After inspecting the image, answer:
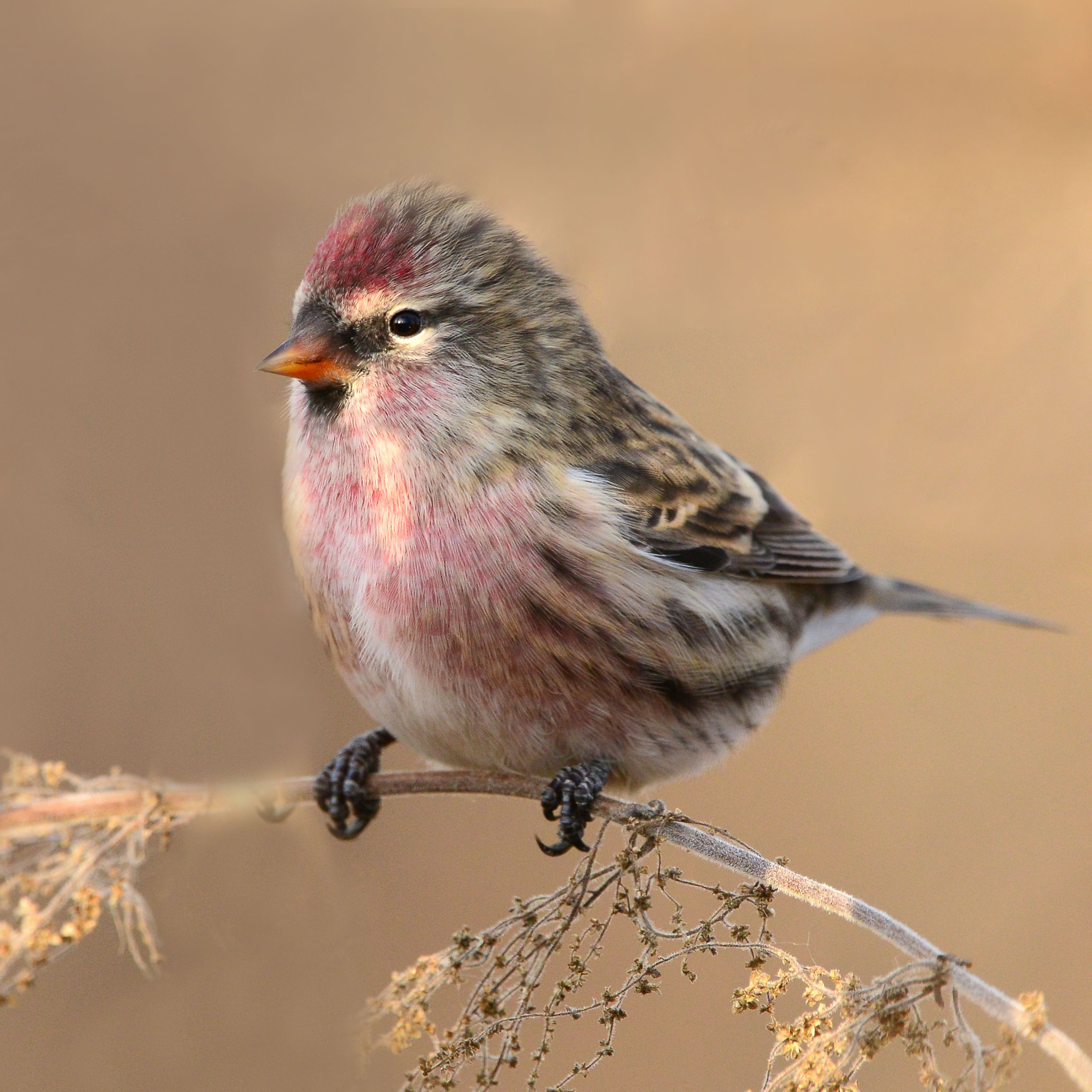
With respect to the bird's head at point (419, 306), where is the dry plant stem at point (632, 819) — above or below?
below

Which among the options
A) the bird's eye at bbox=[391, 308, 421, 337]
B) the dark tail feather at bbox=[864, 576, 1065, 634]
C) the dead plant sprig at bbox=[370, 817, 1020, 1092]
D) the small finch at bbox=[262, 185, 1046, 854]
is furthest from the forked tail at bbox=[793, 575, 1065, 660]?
the dead plant sprig at bbox=[370, 817, 1020, 1092]

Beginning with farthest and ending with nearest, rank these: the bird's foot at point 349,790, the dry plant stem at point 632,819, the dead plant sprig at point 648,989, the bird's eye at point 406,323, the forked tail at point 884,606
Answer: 1. the forked tail at point 884,606
2. the bird's foot at point 349,790
3. the bird's eye at point 406,323
4. the dead plant sprig at point 648,989
5. the dry plant stem at point 632,819

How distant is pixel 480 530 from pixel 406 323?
0.35 m

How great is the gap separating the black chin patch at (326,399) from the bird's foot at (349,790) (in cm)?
59

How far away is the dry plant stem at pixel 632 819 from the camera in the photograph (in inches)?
43.3

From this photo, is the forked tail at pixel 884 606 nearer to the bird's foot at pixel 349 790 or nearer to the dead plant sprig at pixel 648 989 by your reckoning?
the bird's foot at pixel 349 790

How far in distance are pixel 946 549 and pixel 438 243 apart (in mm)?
1670

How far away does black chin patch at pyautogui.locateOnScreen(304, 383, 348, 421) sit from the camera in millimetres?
1948

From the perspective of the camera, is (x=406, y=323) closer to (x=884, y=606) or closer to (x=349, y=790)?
(x=349, y=790)

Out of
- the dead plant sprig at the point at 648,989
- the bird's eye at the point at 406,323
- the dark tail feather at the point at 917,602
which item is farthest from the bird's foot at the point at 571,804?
the dark tail feather at the point at 917,602

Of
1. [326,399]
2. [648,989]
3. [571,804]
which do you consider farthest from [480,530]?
[648,989]

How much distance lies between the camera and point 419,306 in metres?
1.97

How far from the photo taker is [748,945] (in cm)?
125

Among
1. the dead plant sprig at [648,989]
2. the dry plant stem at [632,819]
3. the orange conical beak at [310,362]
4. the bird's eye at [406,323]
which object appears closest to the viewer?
the dry plant stem at [632,819]
